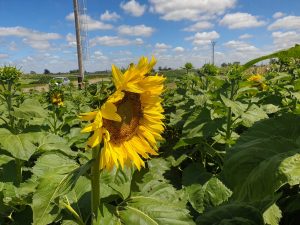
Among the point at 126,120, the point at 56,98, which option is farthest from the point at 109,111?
the point at 56,98

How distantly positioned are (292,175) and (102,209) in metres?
1.21

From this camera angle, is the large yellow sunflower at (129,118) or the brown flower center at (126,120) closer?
the large yellow sunflower at (129,118)

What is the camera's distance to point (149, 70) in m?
2.04

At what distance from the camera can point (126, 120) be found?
82.4 inches

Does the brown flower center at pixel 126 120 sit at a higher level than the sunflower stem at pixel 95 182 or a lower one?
higher

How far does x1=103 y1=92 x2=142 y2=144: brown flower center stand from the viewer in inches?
77.4

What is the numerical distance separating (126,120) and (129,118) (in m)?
0.03

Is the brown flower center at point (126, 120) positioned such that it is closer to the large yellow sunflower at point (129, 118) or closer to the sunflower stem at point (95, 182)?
the large yellow sunflower at point (129, 118)

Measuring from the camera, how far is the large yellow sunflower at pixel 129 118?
1801mm

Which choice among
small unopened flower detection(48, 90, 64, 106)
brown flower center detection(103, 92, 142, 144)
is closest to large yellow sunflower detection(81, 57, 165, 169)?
brown flower center detection(103, 92, 142, 144)

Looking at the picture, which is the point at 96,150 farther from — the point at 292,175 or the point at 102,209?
the point at 292,175

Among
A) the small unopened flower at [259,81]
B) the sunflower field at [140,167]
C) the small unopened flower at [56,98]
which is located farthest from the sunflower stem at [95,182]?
the small unopened flower at [259,81]

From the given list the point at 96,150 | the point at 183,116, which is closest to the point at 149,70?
the point at 96,150

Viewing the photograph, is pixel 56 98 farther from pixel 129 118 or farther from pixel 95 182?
pixel 95 182
